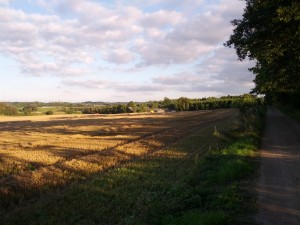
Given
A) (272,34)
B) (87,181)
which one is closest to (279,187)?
(87,181)

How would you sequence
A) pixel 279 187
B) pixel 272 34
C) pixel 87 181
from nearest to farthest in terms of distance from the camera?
pixel 279 187 → pixel 87 181 → pixel 272 34

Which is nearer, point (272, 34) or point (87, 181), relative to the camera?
point (87, 181)

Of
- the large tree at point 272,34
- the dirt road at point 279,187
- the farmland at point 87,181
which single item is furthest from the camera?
the large tree at point 272,34

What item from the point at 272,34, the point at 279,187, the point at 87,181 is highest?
the point at 272,34

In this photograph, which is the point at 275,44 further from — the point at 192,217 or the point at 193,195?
the point at 192,217

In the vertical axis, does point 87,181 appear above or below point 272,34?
below

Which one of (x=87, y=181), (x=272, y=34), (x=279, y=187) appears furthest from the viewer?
(x=272, y=34)

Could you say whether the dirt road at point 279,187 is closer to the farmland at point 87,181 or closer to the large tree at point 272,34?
the farmland at point 87,181

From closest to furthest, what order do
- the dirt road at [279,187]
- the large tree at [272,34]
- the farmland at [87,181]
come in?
the dirt road at [279,187]
the farmland at [87,181]
the large tree at [272,34]

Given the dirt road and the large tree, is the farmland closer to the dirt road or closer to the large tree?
the dirt road

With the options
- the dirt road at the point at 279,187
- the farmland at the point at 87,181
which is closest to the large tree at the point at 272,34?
the dirt road at the point at 279,187

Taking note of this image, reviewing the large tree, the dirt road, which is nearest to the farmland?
the dirt road

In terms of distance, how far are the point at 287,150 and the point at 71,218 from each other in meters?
13.4

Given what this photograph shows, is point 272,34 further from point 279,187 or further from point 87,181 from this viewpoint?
point 87,181
